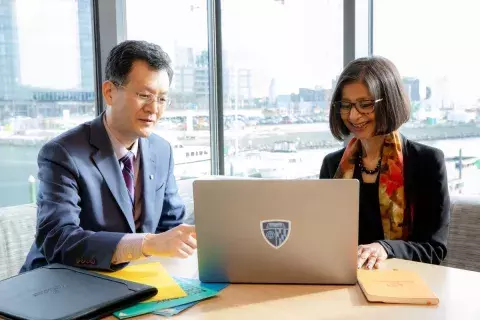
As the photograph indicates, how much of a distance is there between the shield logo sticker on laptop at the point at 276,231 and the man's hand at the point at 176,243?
23cm

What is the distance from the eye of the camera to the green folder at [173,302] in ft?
3.76

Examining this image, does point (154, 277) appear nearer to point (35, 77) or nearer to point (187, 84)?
point (35, 77)

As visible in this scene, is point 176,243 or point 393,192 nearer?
point 176,243

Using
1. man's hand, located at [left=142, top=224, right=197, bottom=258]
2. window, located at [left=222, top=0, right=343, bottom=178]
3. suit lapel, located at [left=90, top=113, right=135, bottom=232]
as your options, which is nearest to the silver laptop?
man's hand, located at [left=142, top=224, right=197, bottom=258]

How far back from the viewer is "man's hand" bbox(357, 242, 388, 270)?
1469 millimetres

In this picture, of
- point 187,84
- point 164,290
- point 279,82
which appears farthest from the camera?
point 187,84

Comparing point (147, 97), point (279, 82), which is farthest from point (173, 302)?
point (279, 82)

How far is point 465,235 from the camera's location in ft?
7.11

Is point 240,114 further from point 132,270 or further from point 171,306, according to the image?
point 171,306

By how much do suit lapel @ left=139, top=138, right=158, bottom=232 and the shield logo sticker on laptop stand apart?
77 cm

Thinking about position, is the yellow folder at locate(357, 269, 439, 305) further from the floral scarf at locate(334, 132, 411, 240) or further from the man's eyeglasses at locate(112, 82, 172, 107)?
the man's eyeglasses at locate(112, 82, 172, 107)

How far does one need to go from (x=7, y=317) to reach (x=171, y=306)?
0.36 meters

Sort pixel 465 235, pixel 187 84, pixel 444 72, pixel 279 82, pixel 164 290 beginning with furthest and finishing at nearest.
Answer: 1. pixel 187 84
2. pixel 279 82
3. pixel 444 72
4. pixel 465 235
5. pixel 164 290

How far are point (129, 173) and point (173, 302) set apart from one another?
0.80 metres
